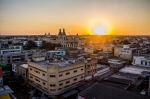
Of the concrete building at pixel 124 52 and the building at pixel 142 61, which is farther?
the concrete building at pixel 124 52

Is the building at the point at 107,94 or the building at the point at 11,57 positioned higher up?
the building at the point at 11,57

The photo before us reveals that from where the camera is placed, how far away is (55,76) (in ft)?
25.5

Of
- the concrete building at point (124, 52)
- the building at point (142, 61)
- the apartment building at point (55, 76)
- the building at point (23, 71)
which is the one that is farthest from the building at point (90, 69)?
the concrete building at point (124, 52)

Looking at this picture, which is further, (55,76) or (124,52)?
(124,52)

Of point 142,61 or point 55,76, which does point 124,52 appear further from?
point 55,76

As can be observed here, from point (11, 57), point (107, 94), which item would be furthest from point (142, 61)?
point (11, 57)

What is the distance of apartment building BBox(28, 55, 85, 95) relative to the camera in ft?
25.5

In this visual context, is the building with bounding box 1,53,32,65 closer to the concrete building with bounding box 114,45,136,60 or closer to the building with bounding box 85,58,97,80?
the building with bounding box 85,58,97,80

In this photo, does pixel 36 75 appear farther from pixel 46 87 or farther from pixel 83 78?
pixel 83 78

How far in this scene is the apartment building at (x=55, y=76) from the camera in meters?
7.78

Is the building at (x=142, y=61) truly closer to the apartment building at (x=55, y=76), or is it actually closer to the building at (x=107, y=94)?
the apartment building at (x=55, y=76)

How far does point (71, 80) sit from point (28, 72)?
136 inches

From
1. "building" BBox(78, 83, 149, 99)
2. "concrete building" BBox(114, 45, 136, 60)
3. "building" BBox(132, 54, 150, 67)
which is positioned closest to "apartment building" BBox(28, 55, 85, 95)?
"building" BBox(78, 83, 149, 99)

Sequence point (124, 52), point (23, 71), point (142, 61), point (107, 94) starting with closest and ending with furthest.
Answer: point (107, 94) < point (23, 71) < point (142, 61) < point (124, 52)
